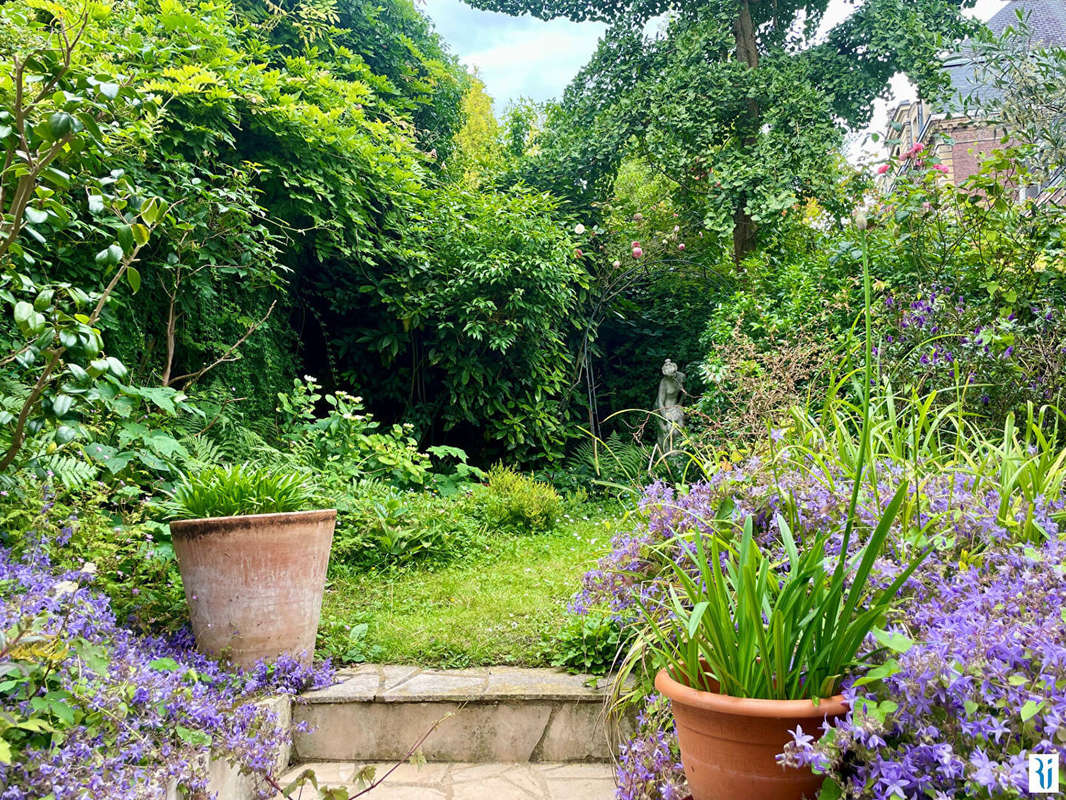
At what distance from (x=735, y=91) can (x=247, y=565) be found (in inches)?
275

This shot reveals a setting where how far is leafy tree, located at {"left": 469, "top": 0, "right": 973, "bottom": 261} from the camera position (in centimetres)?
666

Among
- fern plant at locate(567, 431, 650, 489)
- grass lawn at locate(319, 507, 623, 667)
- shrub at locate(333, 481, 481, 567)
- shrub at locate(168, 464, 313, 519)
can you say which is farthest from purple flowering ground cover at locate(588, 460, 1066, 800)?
fern plant at locate(567, 431, 650, 489)

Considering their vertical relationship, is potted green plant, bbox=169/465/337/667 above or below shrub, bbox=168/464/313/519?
below

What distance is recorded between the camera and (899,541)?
61.1 inches

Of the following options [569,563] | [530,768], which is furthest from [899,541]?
[569,563]

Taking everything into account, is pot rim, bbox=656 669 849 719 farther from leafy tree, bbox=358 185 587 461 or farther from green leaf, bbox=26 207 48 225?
leafy tree, bbox=358 185 587 461

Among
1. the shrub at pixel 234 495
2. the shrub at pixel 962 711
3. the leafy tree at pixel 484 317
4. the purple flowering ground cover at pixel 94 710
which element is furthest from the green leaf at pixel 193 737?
the leafy tree at pixel 484 317

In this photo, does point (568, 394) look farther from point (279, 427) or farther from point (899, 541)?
point (899, 541)

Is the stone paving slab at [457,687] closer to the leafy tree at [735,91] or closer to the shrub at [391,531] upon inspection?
the shrub at [391,531]

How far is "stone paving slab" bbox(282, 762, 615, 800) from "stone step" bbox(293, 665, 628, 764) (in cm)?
4

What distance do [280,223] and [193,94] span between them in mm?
845

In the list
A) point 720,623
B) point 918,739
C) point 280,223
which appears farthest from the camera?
point 280,223

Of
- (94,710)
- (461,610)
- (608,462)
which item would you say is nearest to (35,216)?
(94,710)

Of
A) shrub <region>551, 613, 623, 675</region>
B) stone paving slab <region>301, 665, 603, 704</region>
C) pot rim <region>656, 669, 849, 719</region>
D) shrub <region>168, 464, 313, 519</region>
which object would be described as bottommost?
stone paving slab <region>301, 665, 603, 704</region>
